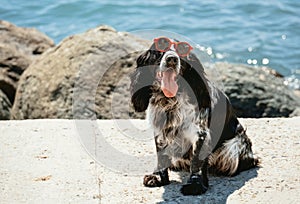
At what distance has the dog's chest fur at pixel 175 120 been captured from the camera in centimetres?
461

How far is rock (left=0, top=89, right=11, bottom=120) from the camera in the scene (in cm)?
830

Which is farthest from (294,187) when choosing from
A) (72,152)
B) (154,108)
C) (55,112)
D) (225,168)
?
(55,112)

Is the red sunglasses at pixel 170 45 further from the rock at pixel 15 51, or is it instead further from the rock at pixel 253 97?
the rock at pixel 15 51

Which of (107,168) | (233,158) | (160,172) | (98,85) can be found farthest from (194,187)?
(98,85)

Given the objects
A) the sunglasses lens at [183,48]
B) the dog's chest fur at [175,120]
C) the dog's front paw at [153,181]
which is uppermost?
the sunglasses lens at [183,48]

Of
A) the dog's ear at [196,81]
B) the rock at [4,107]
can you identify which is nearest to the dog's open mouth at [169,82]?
the dog's ear at [196,81]

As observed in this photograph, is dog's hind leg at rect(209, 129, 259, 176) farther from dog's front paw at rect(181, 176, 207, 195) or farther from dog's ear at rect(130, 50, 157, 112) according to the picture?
dog's ear at rect(130, 50, 157, 112)

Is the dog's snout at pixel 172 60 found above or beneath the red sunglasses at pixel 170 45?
beneath

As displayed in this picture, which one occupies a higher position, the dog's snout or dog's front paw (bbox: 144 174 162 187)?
the dog's snout

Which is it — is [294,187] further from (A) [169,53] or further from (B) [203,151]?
(A) [169,53]

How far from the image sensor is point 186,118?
466cm

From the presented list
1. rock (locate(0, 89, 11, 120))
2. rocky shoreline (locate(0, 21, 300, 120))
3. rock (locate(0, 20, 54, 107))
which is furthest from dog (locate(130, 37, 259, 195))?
rock (locate(0, 20, 54, 107))

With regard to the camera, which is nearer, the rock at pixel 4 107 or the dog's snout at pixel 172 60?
the dog's snout at pixel 172 60

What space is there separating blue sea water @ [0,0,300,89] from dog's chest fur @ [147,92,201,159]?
308 inches
